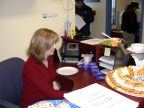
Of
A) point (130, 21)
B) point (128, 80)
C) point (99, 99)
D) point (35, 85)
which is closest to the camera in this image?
point (99, 99)

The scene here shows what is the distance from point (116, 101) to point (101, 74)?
32.2 inches

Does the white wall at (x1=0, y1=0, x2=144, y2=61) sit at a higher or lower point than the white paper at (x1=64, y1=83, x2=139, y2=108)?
higher

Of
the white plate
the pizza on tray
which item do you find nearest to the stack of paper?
the white plate

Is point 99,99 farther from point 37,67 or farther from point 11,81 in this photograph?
point 11,81

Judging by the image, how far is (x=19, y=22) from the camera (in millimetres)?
1963

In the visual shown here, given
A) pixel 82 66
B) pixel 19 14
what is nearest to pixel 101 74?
pixel 82 66

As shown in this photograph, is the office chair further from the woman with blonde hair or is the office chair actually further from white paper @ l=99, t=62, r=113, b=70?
white paper @ l=99, t=62, r=113, b=70

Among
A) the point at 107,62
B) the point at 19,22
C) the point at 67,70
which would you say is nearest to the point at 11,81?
the point at 67,70

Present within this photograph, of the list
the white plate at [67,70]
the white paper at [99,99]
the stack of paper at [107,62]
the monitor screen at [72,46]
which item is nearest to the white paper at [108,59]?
the stack of paper at [107,62]

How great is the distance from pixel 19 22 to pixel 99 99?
152 cm

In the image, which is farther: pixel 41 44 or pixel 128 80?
pixel 41 44

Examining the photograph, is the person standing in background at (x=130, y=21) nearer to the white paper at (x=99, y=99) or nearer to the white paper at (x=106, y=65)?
the white paper at (x=106, y=65)

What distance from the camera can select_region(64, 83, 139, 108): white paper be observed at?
2.54 ft

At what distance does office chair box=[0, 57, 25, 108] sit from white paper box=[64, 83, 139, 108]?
718 millimetres
